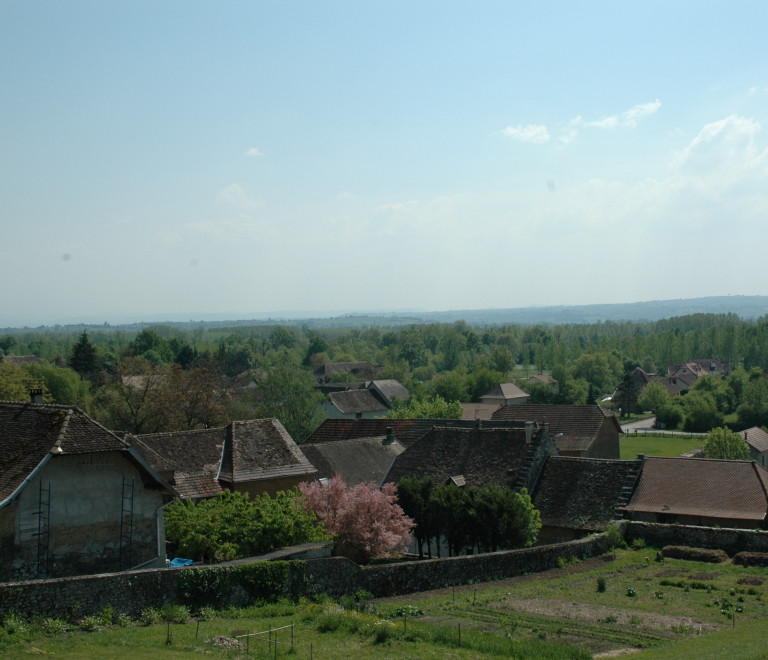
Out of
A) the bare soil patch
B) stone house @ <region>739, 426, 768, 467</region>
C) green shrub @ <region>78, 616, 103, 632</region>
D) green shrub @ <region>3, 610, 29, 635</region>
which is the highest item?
green shrub @ <region>3, 610, 29, 635</region>

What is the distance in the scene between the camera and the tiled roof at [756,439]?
6419 cm

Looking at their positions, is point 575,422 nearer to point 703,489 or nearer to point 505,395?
point 703,489

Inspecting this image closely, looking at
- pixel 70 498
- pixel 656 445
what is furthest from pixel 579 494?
pixel 656 445

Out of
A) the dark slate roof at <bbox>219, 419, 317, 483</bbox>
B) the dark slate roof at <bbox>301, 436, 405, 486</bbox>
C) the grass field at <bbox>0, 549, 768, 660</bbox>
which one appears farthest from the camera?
the dark slate roof at <bbox>301, 436, 405, 486</bbox>

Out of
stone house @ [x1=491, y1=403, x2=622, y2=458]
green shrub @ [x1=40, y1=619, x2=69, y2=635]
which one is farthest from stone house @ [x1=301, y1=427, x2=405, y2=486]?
green shrub @ [x1=40, y1=619, x2=69, y2=635]

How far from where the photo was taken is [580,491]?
32812 mm

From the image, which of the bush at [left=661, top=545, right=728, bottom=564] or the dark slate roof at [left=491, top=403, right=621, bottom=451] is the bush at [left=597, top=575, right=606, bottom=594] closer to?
the bush at [left=661, top=545, right=728, bottom=564]

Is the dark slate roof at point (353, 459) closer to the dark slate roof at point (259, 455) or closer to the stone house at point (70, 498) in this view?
the dark slate roof at point (259, 455)

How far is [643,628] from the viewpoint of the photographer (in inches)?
688

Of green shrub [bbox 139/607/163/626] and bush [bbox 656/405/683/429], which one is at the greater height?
green shrub [bbox 139/607/163/626]

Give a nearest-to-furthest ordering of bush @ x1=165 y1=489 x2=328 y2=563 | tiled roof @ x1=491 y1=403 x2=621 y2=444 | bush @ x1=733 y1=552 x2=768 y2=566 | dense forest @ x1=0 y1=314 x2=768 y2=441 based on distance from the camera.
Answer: bush @ x1=165 y1=489 x2=328 y2=563 < bush @ x1=733 y1=552 x2=768 y2=566 < tiled roof @ x1=491 y1=403 x2=621 y2=444 < dense forest @ x1=0 y1=314 x2=768 y2=441

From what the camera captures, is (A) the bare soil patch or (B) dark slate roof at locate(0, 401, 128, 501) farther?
(B) dark slate roof at locate(0, 401, 128, 501)

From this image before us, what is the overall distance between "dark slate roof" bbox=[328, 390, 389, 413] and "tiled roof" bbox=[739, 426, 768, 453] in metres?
42.6

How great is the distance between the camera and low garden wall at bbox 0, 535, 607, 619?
15.7 metres
